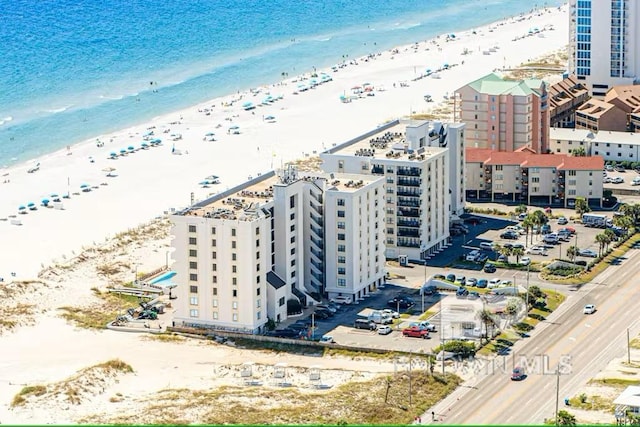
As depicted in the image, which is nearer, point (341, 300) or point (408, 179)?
point (341, 300)

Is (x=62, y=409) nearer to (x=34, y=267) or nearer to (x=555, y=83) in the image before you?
(x=34, y=267)

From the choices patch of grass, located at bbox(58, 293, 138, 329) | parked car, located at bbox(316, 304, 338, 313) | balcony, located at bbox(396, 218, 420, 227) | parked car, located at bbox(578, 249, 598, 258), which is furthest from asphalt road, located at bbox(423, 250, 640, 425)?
patch of grass, located at bbox(58, 293, 138, 329)

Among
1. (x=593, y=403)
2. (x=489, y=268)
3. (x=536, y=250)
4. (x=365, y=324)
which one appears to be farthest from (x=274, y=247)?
(x=593, y=403)

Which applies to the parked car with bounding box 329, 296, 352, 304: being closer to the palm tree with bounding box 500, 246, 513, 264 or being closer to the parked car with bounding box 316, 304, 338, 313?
the parked car with bounding box 316, 304, 338, 313

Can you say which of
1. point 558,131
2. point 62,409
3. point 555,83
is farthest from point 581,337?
point 555,83

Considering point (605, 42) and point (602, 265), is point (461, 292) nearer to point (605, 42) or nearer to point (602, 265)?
point (602, 265)
